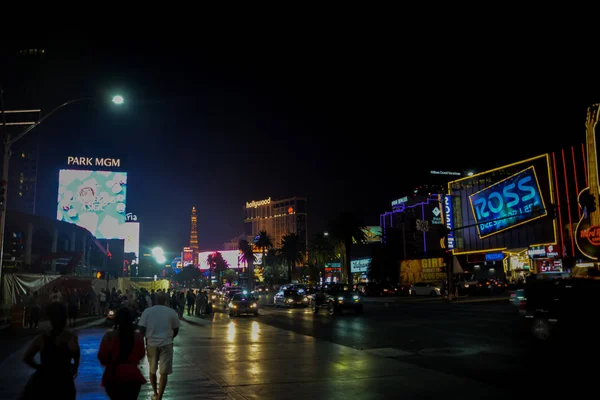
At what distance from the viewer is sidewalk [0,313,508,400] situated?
9.09 metres

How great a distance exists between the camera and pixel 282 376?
35.4ft

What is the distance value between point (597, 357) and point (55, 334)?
12.6m

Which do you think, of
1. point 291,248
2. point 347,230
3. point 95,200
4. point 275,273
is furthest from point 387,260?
point 275,273

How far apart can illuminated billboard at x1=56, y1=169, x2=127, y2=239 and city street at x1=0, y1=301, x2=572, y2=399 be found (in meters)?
55.3

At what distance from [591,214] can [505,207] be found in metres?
12.5

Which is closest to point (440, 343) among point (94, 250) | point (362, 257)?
point (94, 250)

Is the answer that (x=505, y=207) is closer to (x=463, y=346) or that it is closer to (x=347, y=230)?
(x=347, y=230)

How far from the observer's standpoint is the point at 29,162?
524ft

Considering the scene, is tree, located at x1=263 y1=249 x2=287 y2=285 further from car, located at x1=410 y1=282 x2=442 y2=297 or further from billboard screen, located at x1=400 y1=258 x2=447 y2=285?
car, located at x1=410 y1=282 x2=442 y2=297

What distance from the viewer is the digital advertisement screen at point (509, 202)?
171ft

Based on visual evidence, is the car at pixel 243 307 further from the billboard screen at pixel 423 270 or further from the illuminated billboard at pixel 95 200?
the illuminated billboard at pixel 95 200

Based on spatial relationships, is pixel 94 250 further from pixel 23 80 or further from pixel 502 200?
pixel 502 200

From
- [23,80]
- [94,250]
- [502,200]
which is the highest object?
[23,80]

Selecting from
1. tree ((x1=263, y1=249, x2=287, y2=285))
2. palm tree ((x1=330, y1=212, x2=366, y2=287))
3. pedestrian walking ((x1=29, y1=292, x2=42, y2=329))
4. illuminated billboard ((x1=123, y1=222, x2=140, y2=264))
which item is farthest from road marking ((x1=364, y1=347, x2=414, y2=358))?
tree ((x1=263, y1=249, x2=287, y2=285))
